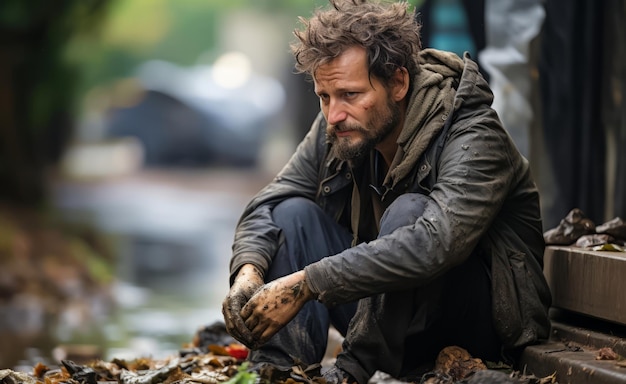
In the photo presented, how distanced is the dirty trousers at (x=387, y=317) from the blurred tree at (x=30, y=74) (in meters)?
10.8

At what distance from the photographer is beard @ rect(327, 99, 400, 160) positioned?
14.2 ft

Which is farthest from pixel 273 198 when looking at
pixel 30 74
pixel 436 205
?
pixel 30 74

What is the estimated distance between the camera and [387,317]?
4.14 m

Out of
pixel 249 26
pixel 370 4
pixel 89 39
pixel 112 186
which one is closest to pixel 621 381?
pixel 370 4

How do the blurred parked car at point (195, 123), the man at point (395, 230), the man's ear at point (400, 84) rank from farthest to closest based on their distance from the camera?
the blurred parked car at point (195, 123)
the man's ear at point (400, 84)
the man at point (395, 230)

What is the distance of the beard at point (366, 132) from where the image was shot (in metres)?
4.33

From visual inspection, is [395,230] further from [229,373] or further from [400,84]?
[229,373]

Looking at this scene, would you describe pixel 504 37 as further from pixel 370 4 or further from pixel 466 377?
pixel 466 377

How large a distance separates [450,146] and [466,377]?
2.68 ft

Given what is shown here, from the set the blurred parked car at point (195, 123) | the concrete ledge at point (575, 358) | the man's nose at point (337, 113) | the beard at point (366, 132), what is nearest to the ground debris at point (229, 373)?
the concrete ledge at point (575, 358)

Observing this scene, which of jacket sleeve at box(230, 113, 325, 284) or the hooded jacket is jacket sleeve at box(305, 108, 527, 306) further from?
jacket sleeve at box(230, 113, 325, 284)

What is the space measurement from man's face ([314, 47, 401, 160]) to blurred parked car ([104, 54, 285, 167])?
30729mm

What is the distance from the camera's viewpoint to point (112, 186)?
3067cm

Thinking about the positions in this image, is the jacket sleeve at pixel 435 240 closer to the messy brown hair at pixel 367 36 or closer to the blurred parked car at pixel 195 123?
the messy brown hair at pixel 367 36
